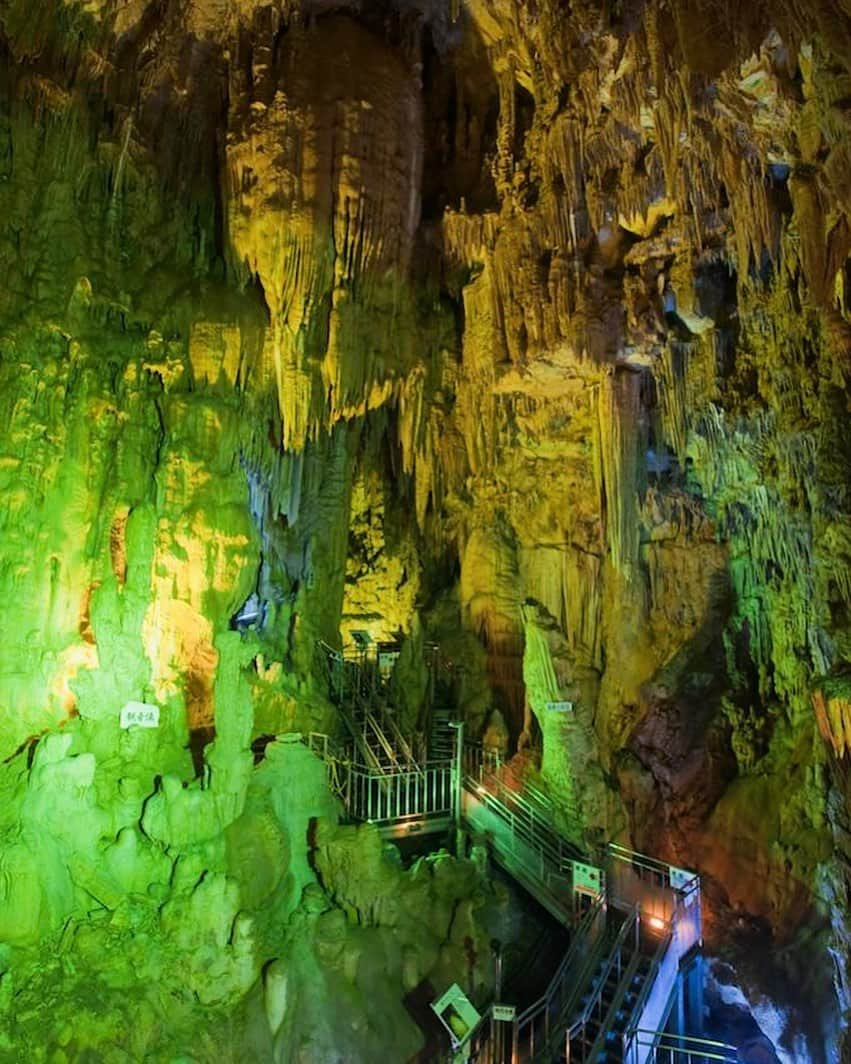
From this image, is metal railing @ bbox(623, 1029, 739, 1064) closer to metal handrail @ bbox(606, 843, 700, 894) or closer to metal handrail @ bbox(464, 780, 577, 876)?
metal handrail @ bbox(606, 843, 700, 894)

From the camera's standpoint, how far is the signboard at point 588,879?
7.52 metres

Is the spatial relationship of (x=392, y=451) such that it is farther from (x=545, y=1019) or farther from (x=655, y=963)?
(x=545, y=1019)

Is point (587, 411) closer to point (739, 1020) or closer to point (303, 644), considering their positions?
point (303, 644)

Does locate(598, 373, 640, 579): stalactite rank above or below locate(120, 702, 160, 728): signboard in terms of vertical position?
above

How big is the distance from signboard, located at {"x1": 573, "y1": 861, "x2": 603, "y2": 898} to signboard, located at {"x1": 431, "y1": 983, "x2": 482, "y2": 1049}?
5.69 feet

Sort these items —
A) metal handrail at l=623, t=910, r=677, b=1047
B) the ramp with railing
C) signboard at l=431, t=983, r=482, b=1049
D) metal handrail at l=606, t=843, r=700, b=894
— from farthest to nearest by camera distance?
metal handrail at l=606, t=843, r=700, b=894
metal handrail at l=623, t=910, r=677, b=1047
the ramp with railing
signboard at l=431, t=983, r=482, b=1049

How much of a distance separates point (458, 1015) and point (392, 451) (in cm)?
751

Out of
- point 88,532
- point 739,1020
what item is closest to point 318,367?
point 88,532

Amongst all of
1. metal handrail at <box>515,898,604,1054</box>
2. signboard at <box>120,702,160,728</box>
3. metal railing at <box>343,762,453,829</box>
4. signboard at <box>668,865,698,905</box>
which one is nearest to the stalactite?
metal railing at <box>343,762,453,829</box>

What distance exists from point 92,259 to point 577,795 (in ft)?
24.1

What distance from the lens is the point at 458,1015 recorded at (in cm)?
626

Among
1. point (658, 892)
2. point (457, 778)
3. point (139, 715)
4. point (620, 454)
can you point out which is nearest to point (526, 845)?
point (457, 778)

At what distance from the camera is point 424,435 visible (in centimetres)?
1098

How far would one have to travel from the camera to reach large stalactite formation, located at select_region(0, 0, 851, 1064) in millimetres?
6344
